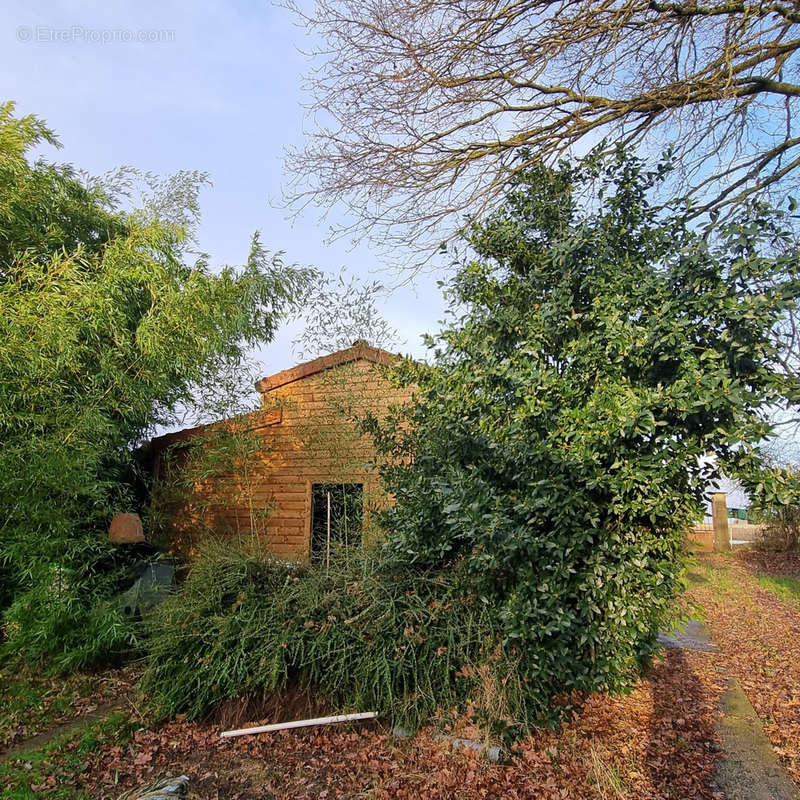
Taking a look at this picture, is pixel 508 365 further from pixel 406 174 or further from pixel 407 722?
pixel 407 722

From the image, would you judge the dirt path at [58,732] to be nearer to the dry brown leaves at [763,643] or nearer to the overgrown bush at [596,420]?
the overgrown bush at [596,420]

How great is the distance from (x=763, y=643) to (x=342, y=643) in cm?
458

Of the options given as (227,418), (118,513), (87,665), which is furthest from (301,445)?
(87,665)

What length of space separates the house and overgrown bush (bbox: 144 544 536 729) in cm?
243

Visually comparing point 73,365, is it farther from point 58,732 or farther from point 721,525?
point 721,525

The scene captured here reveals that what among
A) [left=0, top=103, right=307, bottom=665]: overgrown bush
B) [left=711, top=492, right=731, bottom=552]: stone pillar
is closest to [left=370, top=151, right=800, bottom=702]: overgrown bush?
[left=0, top=103, right=307, bottom=665]: overgrown bush

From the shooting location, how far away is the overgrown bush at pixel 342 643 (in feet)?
11.8

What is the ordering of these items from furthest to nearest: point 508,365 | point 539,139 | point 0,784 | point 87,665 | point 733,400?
1. point 87,665
2. point 539,139
3. point 508,365
4. point 0,784
5. point 733,400

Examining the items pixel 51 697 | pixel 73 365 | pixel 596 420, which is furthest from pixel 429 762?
pixel 73 365

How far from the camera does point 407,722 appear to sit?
3596 millimetres

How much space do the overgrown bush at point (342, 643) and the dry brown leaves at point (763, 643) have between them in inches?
72.0

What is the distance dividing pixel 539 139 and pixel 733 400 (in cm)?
250

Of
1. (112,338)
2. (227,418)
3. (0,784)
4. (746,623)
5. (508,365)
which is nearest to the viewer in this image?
(0,784)

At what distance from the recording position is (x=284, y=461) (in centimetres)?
758
